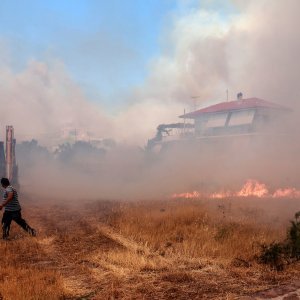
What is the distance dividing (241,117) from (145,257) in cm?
3284

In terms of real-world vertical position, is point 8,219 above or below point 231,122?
below

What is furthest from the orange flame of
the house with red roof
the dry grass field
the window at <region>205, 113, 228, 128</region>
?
the window at <region>205, 113, 228, 128</region>

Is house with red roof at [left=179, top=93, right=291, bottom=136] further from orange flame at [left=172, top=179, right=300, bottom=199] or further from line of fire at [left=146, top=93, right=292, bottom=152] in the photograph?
orange flame at [left=172, top=179, right=300, bottom=199]

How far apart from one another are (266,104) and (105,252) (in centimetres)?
3235

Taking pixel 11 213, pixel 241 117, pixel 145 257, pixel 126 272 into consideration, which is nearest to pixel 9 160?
pixel 11 213

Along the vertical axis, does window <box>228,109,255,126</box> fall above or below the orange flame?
above

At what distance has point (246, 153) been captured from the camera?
87.5ft

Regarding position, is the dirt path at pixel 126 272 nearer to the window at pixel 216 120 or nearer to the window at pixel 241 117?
the window at pixel 241 117

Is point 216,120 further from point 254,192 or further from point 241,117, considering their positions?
point 254,192

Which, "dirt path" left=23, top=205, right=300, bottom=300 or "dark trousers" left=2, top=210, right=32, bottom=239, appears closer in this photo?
"dirt path" left=23, top=205, right=300, bottom=300

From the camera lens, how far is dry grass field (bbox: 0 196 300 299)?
6.39m

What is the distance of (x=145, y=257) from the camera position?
8453mm

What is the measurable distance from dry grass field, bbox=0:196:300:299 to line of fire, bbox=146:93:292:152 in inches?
743

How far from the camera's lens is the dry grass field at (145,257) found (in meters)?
6.39
